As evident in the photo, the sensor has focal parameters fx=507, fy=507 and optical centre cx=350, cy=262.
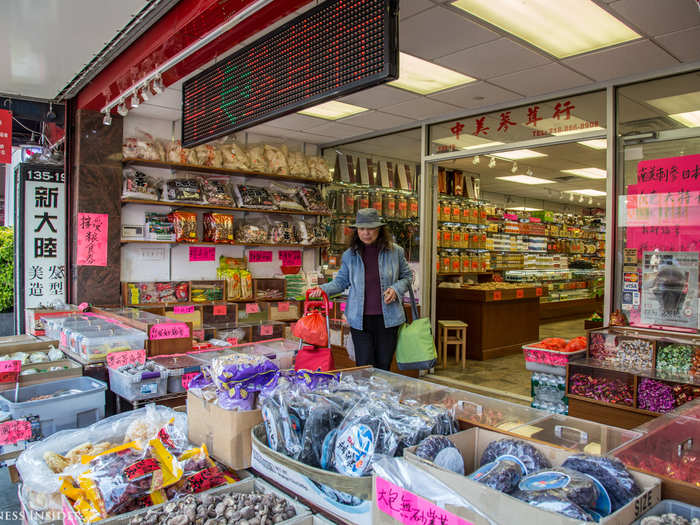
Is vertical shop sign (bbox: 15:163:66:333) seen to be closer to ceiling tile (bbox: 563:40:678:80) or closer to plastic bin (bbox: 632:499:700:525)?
ceiling tile (bbox: 563:40:678:80)

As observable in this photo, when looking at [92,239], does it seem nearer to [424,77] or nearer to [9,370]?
[9,370]

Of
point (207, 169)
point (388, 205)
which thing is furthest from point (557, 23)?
point (207, 169)

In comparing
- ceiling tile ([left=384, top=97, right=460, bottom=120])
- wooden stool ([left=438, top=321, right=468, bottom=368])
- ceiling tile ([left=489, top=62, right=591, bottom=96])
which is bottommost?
wooden stool ([left=438, top=321, right=468, bottom=368])

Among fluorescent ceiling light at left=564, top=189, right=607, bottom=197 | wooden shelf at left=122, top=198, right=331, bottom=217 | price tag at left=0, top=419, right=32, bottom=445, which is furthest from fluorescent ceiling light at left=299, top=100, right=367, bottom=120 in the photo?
fluorescent ceiling light at left=564, top=189, right=607, bottom=197

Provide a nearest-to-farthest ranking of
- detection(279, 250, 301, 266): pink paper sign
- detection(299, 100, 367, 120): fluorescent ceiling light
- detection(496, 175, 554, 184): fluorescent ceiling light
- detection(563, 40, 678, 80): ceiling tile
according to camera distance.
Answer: detection(563, 40, 678, 80): ceiling tile → detection(299, 100, 367, 120): fluorescent ceiling light → detection(279, 250, 301, 266): pink paper sign → detection(496, 175, 554, 184): fluorescent ceiling light

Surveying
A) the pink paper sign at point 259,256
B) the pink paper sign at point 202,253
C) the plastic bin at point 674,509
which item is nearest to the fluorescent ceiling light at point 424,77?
the pink paper sign at point 259,256

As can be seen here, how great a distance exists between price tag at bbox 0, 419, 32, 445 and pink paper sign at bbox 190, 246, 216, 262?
388 cm

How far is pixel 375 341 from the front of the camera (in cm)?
362

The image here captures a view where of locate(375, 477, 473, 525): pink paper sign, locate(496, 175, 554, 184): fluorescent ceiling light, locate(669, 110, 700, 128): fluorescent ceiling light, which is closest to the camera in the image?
locate(375, 477, 473, 525): pink paper sign

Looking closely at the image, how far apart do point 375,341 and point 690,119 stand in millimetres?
3112

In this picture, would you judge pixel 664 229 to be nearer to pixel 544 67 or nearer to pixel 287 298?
pixel 544 67

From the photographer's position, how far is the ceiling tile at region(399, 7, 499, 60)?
11.1 ft

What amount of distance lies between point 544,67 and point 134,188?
4.11 meters

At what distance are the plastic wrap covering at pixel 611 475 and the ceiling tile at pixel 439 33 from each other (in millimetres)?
2967
